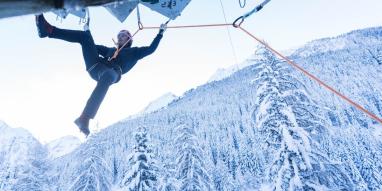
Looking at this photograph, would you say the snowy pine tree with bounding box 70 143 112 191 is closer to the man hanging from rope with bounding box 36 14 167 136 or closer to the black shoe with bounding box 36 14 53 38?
the man hanging from rope with bounding box 36 14 167 136

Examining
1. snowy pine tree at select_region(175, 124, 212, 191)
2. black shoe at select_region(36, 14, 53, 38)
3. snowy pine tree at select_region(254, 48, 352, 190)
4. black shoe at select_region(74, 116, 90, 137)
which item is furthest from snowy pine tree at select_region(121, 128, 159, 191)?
black shoe at select_region(36, 14, 53, 38)

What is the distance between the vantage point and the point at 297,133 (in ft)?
56.1

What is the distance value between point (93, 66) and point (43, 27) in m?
0.90

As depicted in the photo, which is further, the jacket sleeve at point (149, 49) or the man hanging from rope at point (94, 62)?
the jacket sleeve at point (149, 49)

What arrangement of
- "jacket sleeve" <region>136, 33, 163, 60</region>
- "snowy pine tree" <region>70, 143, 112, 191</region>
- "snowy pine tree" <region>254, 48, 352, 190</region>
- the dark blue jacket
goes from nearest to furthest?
the dark blue jacket
"jacket sleeve" <region>136, 33, 163, 60</region>
"snowy pine tree" <region>254, 48, 352, 190</region>
"snowy pine tree" <region>70, 143, 112, 191</region>

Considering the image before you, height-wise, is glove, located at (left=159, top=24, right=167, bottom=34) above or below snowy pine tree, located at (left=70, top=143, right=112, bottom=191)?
below

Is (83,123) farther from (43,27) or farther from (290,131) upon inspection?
(290,131)

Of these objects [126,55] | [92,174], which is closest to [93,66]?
[126,55]

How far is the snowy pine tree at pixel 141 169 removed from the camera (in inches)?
854

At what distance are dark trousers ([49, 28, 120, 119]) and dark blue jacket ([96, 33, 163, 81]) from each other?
0.13 metres

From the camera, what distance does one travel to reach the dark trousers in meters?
Result: 5.76

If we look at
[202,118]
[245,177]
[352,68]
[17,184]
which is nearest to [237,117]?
[202,118]

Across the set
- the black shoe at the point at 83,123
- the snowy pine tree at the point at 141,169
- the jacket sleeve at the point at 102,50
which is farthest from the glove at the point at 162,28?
the snowy pine tree at the point at 141,169

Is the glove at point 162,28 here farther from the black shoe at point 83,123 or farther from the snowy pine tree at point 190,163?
the snowy pine tree at point 190,163
